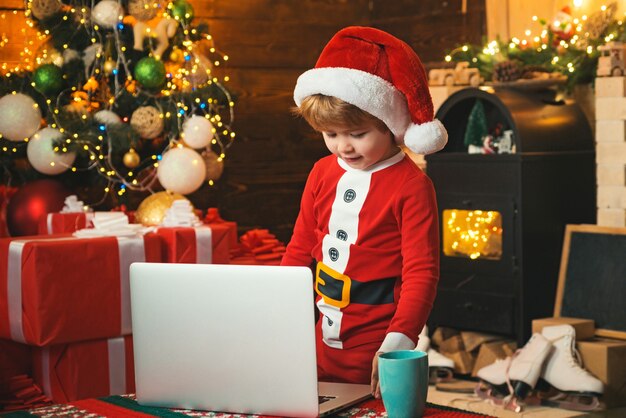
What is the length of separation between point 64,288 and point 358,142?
1450 millimetres

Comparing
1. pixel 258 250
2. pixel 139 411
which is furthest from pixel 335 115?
pixel 258 250

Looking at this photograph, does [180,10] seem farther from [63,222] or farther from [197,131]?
[63,222]

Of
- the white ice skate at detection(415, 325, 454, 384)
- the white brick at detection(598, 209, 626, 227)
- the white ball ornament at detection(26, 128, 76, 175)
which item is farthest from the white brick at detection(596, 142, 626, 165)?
the white ball ornament at detection(26, 128, 76, 175)

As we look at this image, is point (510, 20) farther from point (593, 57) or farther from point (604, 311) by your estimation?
point (604, 311)

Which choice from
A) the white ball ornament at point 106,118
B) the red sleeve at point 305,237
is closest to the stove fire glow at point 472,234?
the white ball ornament at point 106,118

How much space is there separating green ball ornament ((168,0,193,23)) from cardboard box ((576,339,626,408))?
196cm

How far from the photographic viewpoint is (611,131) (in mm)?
4102

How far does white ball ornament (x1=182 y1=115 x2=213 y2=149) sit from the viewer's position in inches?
146

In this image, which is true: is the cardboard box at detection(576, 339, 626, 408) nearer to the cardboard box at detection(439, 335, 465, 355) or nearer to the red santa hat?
the cardboard box at detection(439, 335, 465, 355)

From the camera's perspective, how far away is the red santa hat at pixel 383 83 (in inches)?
72.1

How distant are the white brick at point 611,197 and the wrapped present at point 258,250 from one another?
4.49 ft

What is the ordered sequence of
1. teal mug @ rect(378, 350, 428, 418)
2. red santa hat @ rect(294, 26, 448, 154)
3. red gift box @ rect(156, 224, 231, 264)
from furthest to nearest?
red gift box @ rect(156, 224, 231, 264), red santa hat @ rect(294, 26, 448, 154), teal mug @ rect(378, 350, 428, 418)

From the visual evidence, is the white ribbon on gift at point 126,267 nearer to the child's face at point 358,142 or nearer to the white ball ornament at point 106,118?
the white ball ornament at point 106,118

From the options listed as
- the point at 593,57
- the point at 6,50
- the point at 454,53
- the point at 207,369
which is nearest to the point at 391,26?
the point at 454,53
